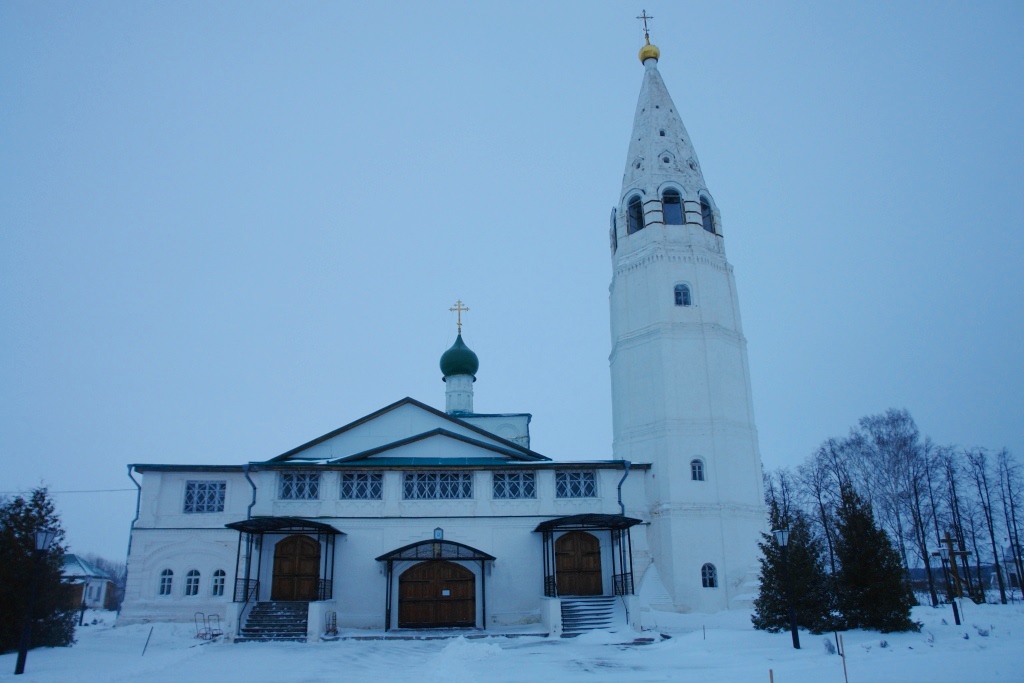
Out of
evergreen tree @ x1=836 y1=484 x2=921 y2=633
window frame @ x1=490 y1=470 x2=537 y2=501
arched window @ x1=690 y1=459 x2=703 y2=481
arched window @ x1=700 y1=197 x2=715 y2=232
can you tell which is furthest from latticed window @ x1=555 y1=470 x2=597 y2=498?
arched window @ x1=700 y1=197 x2=715 y2=232

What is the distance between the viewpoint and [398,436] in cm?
2692

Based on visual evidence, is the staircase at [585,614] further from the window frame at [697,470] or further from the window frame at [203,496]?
the window frame at [203,496]

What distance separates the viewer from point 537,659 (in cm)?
1549

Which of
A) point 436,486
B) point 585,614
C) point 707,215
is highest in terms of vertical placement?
point 707,215

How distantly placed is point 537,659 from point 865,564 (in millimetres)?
7570

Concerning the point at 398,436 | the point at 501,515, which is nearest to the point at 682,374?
the point at 501,515

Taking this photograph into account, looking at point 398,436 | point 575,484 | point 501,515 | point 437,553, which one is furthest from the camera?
point 398,436

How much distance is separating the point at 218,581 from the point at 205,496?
110 inches

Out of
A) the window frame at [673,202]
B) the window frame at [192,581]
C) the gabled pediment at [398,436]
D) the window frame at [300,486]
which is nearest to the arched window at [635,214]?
the window frame at [673,202]

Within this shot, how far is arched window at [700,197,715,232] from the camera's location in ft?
92.4

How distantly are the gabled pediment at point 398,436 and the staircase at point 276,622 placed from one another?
5.06 metres

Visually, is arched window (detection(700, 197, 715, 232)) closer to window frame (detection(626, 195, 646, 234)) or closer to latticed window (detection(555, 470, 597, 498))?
window frame (detection(626, 195, 646, 234))

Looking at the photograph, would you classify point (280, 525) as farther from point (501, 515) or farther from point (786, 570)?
point (786, 570)

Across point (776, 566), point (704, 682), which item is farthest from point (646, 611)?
point (704, 682)
